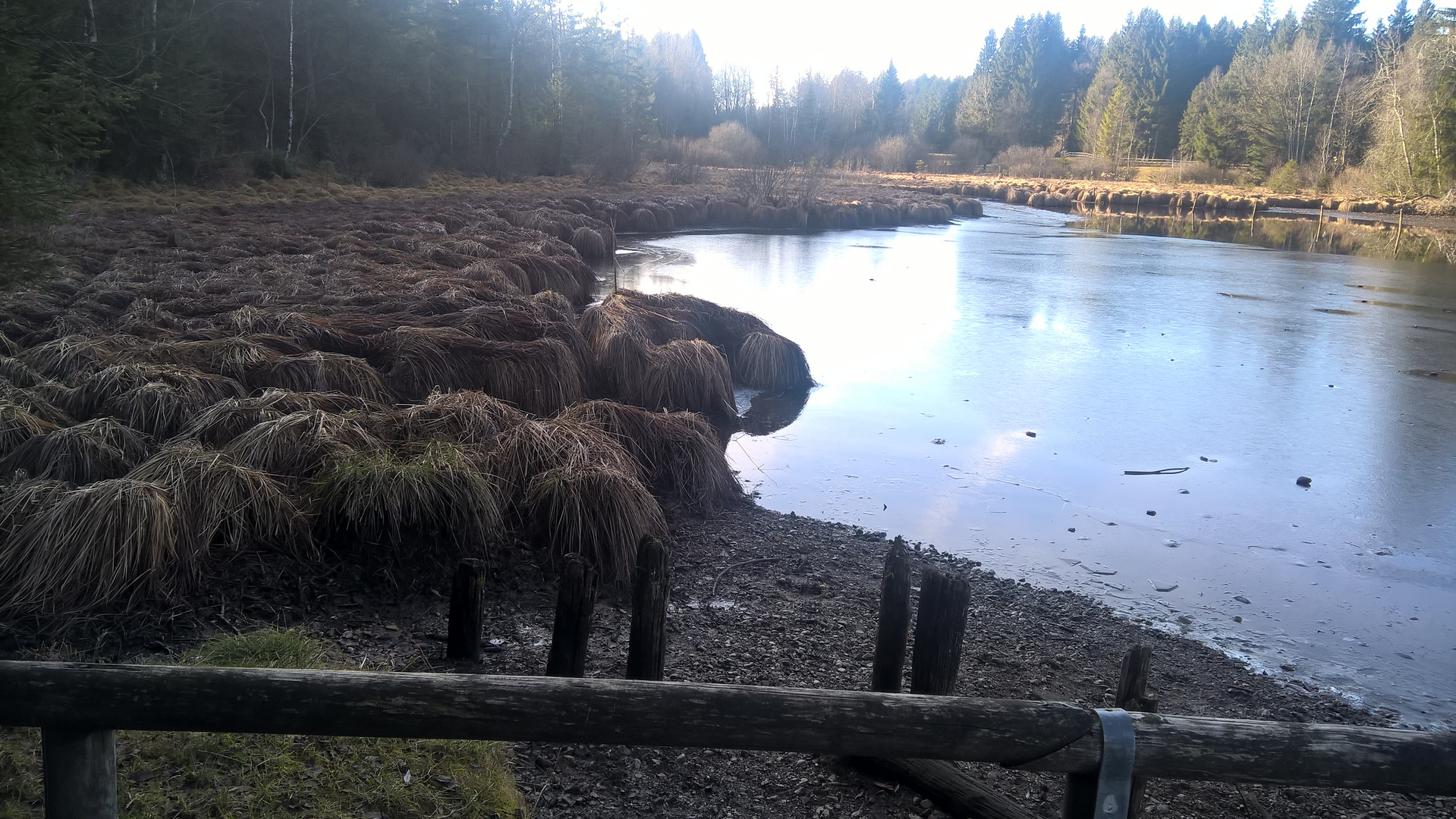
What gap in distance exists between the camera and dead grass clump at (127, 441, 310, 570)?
4723 mm

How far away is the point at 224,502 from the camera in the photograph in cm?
486

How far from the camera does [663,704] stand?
216cm

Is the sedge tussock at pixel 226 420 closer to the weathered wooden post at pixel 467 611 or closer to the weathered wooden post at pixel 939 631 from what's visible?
the weathered wooden post at pixel 467 611

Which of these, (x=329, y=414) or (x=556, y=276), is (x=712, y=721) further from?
(x=556, y=276)

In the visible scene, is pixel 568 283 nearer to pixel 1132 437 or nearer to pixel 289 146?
pixel 1132 437

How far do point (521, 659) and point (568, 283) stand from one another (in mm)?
11430

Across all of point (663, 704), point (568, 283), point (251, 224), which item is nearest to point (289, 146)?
point (251, 224)

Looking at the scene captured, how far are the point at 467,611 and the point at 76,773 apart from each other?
2.00 m

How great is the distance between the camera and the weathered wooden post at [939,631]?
3.49m

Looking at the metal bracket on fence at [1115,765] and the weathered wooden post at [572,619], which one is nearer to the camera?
the metal bracket on fence at [1115,765]

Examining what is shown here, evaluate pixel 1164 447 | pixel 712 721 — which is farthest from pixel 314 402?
pixel 1164 447

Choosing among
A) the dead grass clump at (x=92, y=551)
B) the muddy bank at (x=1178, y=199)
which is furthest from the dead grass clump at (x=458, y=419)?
the muddy bank at (x=1178, y=199)

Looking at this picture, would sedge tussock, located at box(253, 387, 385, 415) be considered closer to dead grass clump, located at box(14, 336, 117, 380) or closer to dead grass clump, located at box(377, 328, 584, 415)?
dead grass clump, located at box(377, 328, 584, 415)

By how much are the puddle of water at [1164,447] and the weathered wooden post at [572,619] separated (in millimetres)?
3430
